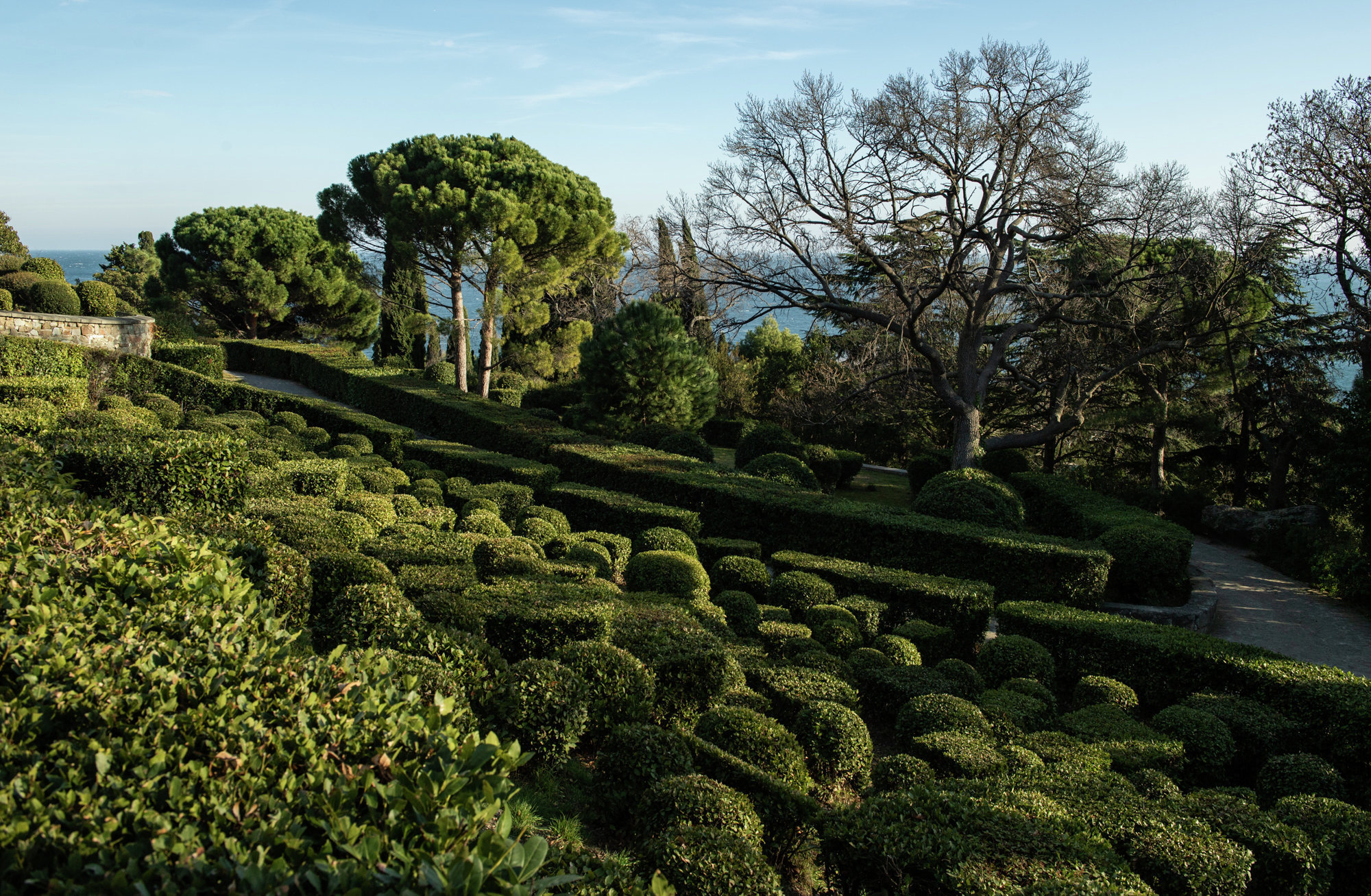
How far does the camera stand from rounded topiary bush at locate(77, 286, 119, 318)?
26.8 m

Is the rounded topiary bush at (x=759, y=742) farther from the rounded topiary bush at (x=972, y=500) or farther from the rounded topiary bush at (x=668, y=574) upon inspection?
the rounded topiary bush at (x=972, y=500)

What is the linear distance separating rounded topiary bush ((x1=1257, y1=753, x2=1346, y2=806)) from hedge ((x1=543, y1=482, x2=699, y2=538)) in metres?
7.23

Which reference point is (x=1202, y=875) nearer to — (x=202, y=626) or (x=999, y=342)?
(x=202, y=626)

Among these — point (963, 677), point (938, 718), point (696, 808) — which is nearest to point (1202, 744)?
point (963, 677)

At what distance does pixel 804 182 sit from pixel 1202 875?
17.2 meters

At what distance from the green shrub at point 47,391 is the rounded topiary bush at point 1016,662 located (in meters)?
13.6

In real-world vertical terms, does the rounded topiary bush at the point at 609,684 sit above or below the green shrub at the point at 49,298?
below

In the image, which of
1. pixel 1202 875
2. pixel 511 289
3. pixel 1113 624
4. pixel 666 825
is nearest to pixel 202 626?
pixel 666 825

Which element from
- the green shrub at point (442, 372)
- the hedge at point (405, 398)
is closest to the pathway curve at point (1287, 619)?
the hedge at point (405, 398)

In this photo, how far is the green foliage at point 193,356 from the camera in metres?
21.7

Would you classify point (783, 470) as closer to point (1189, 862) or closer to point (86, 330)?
point (1189, 862)

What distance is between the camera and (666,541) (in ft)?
34.3

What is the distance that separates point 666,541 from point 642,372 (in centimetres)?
886

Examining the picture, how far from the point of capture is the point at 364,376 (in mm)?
22438
